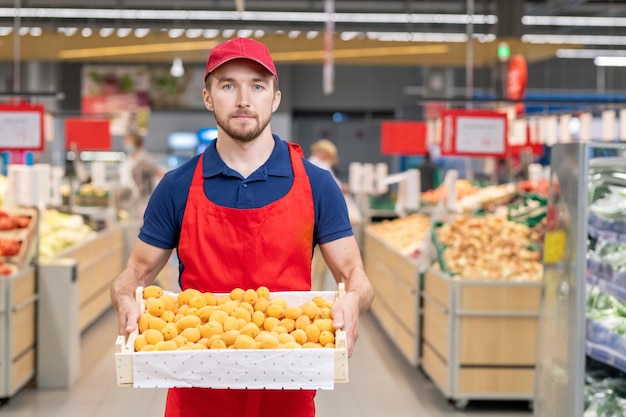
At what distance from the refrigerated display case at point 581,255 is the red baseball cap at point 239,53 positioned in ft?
5.63

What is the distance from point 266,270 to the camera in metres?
2.59

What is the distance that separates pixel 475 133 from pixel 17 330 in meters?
5.12

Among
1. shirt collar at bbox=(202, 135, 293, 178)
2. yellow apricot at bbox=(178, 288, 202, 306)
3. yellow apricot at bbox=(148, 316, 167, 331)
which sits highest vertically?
shirt collar at bbox=(202, 135, 293, 178)

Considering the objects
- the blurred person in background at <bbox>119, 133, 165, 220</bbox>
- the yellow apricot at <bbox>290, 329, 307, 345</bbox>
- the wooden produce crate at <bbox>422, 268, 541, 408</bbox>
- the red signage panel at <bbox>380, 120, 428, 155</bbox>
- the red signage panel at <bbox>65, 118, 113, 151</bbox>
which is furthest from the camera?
the red signage panel at <bbox>65, 118, 113, 151</bbox>

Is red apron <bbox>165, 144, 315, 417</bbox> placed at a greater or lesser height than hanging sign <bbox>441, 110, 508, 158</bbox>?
lesser

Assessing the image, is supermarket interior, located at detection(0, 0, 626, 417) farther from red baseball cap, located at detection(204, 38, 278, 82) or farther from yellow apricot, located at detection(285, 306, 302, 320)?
red baseball cap, located at detection(204, 38, 278, 82)

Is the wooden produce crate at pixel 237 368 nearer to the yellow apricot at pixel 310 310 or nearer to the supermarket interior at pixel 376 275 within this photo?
the supermarket interior at pixel 376 275

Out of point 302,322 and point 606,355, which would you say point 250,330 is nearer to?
point 302,322

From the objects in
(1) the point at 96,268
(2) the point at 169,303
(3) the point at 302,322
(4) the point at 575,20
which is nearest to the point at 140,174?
(1) the point at 96,268

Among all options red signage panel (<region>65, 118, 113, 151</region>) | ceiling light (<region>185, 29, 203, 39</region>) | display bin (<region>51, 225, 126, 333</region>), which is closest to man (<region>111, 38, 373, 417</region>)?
display bin (<region>51, 225, 126, 333</region>)

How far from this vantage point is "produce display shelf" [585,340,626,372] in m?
3.63

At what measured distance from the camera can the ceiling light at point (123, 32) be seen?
14.5m

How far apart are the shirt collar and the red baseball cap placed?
228 mm

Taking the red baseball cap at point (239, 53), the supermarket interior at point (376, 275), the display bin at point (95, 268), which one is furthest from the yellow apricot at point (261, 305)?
the display bin at point (95, 268)
